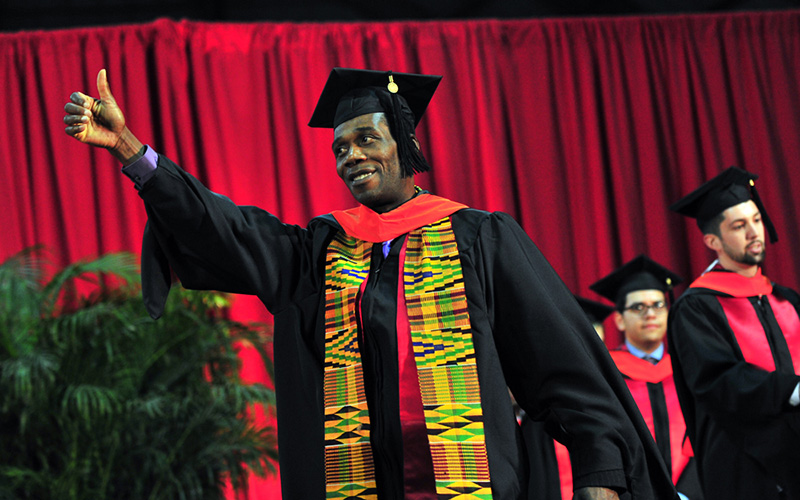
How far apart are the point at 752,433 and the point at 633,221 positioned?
3.45 meters

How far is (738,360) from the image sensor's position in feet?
12.9

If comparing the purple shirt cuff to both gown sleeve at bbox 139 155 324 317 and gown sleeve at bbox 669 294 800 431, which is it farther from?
gown sleeve at bbox 669 294 800 431

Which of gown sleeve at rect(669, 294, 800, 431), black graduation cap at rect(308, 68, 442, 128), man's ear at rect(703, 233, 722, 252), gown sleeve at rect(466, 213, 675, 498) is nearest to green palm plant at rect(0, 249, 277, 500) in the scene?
gown sleeve at rect(669, 294, 800, 431)

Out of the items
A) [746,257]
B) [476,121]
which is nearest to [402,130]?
[746,257]

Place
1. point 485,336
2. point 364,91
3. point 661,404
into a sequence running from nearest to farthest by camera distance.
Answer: point 485,336 < point 364,91 < point 661,404

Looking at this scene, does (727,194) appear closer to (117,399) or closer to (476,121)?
(476,121)

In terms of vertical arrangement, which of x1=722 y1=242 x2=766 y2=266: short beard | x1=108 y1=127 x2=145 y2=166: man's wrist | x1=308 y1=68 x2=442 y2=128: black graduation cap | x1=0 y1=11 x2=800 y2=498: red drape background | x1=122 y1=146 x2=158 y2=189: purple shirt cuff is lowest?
x1=722 y1=242 x2=766 y2=266: short beard

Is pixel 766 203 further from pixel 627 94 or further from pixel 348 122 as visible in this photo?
pixel 348 122

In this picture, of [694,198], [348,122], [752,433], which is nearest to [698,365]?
[752,433]

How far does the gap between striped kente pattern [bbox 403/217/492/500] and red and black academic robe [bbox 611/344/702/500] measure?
3.26 metres

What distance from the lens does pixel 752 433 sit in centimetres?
386

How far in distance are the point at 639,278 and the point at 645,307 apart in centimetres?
20

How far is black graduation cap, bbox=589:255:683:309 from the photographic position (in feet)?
17.3

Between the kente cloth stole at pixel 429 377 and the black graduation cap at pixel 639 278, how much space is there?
344cm
